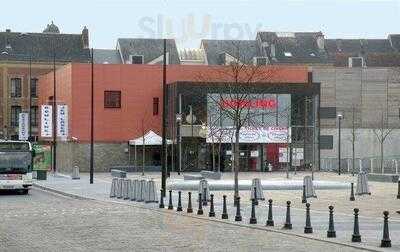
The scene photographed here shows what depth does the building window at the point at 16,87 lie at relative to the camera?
4018 inches

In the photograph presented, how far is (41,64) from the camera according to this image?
105 meters

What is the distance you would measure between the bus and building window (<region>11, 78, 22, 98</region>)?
202 ft

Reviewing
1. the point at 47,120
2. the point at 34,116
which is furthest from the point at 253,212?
the point at 34,116

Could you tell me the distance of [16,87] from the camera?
102 m

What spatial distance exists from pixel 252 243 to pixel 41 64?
9032 centimetres

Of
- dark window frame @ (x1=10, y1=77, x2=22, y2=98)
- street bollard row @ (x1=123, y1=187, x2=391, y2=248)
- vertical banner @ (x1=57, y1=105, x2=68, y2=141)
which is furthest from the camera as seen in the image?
dark window frame @ (x1=10, y1=77, x2=22, y2=98)

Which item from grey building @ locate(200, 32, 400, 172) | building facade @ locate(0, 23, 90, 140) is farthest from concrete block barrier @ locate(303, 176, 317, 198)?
building facade @ locate(0, 23, 90, 140)

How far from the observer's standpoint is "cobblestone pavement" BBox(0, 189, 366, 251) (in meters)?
17.1

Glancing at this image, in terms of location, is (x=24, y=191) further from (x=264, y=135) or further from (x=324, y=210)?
(x=264, y=135)

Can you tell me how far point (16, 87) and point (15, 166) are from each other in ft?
205

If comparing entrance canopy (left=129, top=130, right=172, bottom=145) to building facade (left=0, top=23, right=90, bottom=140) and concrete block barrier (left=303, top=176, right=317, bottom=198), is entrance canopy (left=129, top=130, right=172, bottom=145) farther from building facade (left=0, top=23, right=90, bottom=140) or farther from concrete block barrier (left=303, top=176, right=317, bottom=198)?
concrete block barrier (left=303, top=176, right=317, bottom=198)

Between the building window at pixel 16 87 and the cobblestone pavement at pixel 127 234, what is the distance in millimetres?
74643

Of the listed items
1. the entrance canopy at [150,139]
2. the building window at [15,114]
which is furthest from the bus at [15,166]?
the building window at [15,114]

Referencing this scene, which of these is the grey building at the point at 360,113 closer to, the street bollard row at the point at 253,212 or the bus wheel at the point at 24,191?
the bus wheel at the point at 24,191
